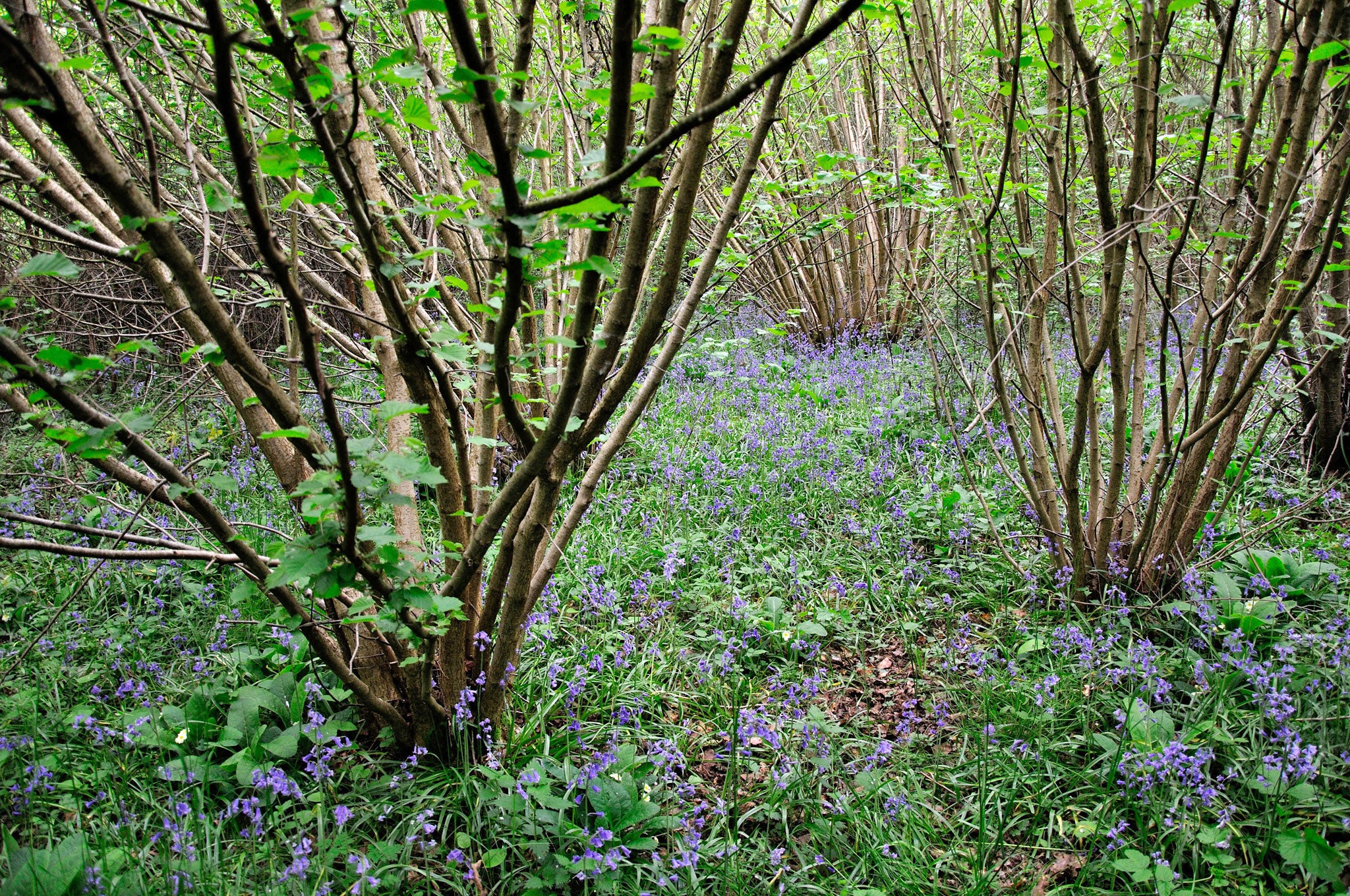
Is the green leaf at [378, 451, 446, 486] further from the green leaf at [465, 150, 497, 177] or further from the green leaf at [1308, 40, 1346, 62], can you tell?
the green leaf at [1308, 40, 1346, 62]

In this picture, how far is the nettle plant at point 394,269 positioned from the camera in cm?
115

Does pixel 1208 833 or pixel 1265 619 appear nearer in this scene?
pixel 1208 833

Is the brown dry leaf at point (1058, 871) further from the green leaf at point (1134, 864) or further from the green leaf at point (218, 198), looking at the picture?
the green leaf at point (218, 198)

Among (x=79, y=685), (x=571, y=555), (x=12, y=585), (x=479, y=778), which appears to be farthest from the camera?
(x=571, y=555)

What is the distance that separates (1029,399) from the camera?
3184 mm

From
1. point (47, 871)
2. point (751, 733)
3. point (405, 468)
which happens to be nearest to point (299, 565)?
point (405, 468)

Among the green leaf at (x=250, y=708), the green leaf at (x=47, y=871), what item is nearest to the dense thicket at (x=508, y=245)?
the green leaf at (x=250, y=708)

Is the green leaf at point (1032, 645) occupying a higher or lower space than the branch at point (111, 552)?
lower

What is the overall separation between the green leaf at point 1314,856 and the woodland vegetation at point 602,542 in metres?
0.01

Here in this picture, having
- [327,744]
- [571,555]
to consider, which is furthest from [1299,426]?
[327,744]

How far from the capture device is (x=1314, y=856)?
1.84 m

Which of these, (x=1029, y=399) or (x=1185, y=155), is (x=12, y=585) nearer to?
(x=1029, y=399)

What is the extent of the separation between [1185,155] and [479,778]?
366cm

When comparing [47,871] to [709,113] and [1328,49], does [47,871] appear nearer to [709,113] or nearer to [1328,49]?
[709,113]
